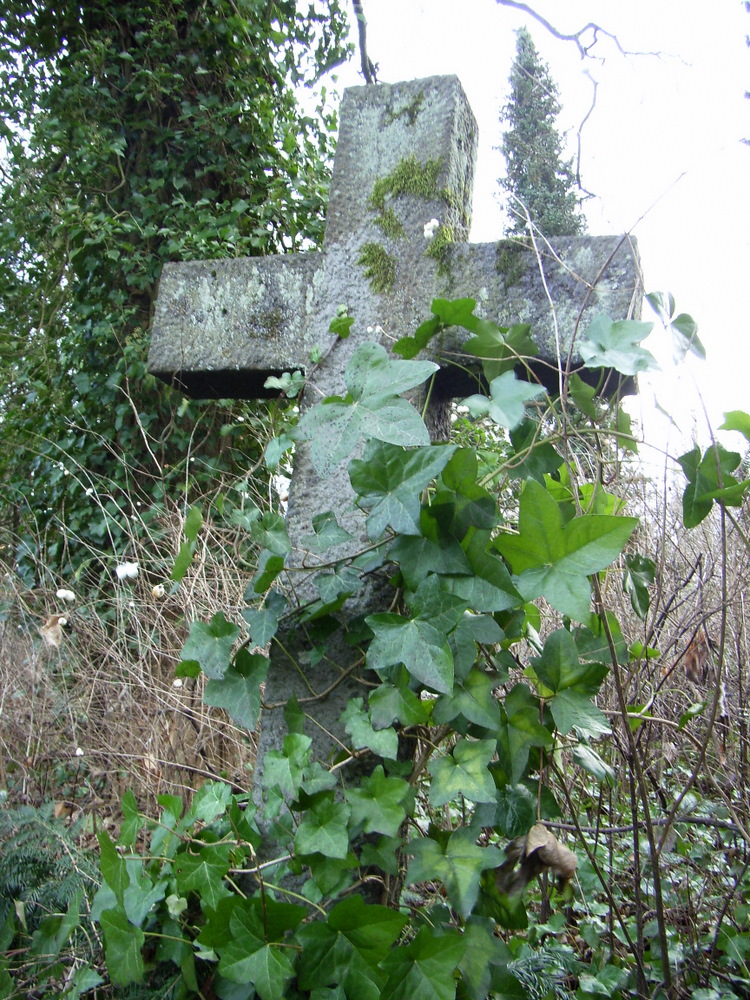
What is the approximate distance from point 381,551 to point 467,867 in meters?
0.50

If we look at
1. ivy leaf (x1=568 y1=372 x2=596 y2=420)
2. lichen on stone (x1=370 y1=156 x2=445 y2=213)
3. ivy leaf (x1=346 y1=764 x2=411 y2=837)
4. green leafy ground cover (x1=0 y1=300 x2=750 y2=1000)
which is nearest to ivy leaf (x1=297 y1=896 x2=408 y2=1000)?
green leafy ground cover (x1=0 y1=300 x2=750 y2=1000)

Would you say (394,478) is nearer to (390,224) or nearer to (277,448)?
(277,448)

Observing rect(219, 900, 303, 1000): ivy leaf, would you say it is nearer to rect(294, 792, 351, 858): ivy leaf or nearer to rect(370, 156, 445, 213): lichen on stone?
rect(294, 792, 351, 858): ivy leaf

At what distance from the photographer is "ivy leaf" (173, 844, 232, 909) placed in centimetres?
119

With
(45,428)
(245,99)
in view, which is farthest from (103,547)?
(245,99)

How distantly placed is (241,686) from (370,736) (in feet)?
0.86

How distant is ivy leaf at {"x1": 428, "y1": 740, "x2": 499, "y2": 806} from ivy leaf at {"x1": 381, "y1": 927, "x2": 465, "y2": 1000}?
0.19 metres

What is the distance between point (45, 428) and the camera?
3.79m

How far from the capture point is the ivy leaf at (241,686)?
125cm

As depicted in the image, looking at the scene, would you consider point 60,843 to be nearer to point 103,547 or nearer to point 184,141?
point 103,547

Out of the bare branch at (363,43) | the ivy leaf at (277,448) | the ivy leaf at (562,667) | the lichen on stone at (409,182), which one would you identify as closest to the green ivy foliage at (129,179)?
the bare branch at (363,43)

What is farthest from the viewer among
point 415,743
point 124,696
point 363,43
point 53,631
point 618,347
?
point 363,43

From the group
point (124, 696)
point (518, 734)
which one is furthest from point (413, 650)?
point (124, 696)

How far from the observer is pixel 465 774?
3.55ft
